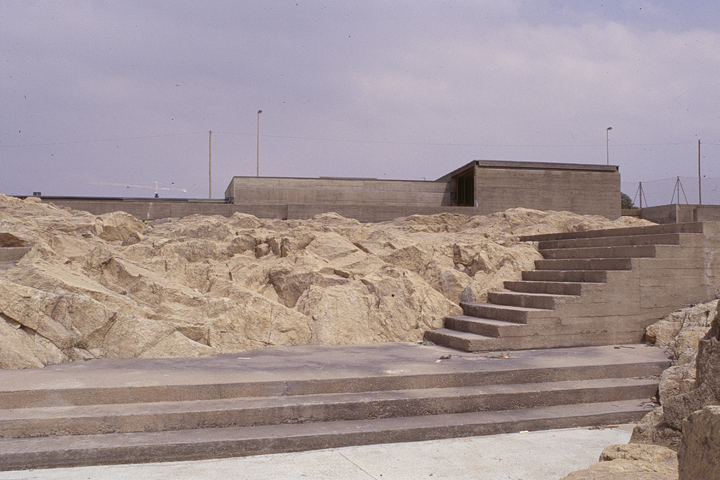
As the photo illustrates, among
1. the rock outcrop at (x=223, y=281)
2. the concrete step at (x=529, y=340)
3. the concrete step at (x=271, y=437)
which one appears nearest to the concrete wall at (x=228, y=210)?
the rock outcrop at (x=223, y=281)

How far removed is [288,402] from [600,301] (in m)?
4.16

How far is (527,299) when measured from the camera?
680cm

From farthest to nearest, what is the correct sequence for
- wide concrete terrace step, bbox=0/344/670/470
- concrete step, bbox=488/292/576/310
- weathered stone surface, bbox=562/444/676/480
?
1. concrete step, bbox=488/292/576/310
2. wide concrete terrace step, bbox=0/344/670/470
3. weathered stone surface, bbox=562/444/676/480

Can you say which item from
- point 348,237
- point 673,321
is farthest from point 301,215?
point 673,321

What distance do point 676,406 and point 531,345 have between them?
131 inches

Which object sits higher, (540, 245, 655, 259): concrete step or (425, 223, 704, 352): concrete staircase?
(540, 245, 655, 259): concrete step

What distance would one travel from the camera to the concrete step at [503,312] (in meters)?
6.25

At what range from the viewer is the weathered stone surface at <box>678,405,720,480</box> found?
1.86 metres

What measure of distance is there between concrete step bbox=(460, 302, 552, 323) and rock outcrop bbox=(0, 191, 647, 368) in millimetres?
234

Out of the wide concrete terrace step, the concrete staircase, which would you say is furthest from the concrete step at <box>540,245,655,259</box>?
the wide concrete terrace step

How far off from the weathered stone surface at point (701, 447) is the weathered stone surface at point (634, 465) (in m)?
0.38

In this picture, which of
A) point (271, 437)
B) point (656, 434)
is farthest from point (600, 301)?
point (271, 437)

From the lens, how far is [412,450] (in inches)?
152

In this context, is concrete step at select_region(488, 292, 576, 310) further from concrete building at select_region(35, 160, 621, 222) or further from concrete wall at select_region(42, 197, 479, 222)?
concrete building at select_region(35, 160, 621, 222)
